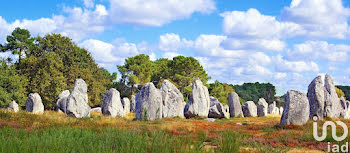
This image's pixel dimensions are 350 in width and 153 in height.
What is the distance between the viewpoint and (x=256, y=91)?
342ft

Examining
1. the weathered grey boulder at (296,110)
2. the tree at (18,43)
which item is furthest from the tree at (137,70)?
the weathered grey boulder at (296,110)

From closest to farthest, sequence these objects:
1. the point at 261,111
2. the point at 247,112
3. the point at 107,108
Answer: the point at 107,108 → the point at 247,112 → the point at 261,111

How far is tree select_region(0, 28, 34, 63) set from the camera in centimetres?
4512

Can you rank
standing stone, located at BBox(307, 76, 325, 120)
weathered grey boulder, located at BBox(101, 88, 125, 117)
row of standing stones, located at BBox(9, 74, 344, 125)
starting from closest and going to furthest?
row of standing stones, located at BBox(9, 74, 344, 125), standing stone, located at BBox(307, 76, 325, 120), weathered grey boulder, located at BBox(101, 88, 125, 117)

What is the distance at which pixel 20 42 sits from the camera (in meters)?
45.4

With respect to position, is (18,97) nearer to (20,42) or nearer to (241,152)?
(20,42)

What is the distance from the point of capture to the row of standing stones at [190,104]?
19.1 meters

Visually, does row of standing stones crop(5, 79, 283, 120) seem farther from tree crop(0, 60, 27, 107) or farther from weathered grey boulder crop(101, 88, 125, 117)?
tree crop(0, 60, 27, 107)

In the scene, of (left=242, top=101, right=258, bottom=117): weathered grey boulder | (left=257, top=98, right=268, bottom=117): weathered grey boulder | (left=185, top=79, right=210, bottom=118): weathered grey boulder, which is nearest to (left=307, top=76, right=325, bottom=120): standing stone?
(left=185, top=79, right=210, bottom=118): weathered grey boulder

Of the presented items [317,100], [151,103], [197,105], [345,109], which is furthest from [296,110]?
[345,109]

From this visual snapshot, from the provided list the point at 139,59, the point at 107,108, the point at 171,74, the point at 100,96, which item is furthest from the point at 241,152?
the point at 139,59

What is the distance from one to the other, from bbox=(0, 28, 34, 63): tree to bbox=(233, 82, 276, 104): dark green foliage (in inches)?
2658

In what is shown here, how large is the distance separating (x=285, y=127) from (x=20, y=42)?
1554 inches

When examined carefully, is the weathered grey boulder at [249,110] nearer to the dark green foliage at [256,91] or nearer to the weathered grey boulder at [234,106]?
the weathered grey boulder at [234,106]
